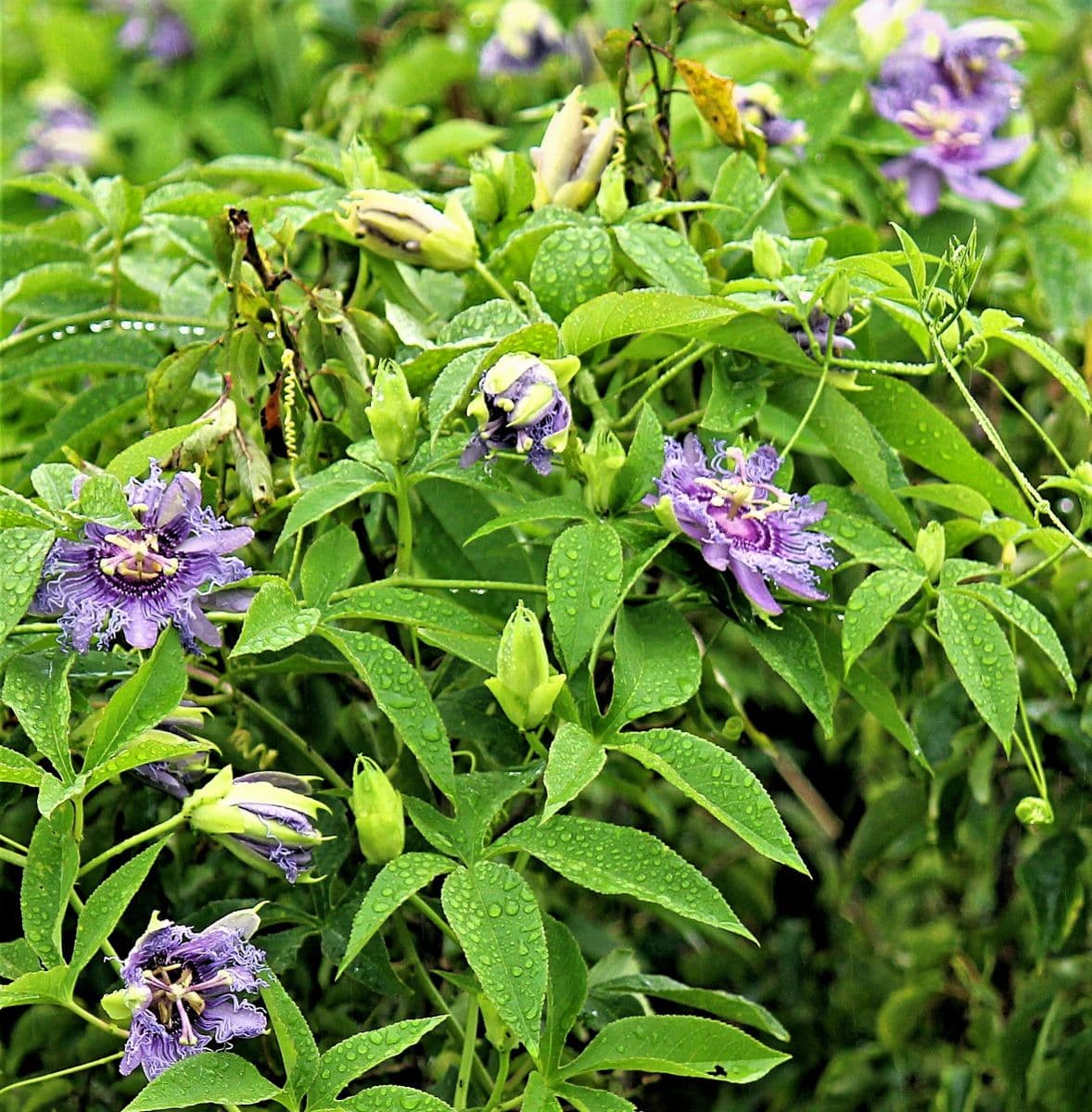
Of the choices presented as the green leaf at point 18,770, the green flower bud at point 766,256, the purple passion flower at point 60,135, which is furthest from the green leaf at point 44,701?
the purple passion flower at point 60,135

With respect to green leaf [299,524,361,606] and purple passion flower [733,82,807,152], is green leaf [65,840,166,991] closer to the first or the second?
green leaf [299,524,361,606]

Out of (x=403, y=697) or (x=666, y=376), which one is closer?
(x=403, y=697)

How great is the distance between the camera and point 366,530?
0.88 meters

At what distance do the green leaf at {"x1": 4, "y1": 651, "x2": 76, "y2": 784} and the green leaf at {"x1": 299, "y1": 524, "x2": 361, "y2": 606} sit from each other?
0.12 metres

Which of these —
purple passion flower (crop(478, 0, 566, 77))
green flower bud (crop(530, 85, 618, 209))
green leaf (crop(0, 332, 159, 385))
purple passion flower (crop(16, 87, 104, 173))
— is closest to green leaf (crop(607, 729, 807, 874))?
green flower bud (crop(530, 85, 618, 209))

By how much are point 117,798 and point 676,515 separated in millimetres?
417

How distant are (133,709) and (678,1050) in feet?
0.98

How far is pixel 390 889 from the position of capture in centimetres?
65

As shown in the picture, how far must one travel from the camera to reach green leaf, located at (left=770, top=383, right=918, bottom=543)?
0.81 metres

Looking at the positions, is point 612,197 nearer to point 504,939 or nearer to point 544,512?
point 544,512

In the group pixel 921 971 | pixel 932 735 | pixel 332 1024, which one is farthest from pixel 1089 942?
pixel 332 1024

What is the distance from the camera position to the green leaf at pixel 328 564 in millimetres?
748

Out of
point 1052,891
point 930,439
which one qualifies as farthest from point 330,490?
point 1052,891

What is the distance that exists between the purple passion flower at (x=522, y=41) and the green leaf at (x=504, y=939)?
1.16m
